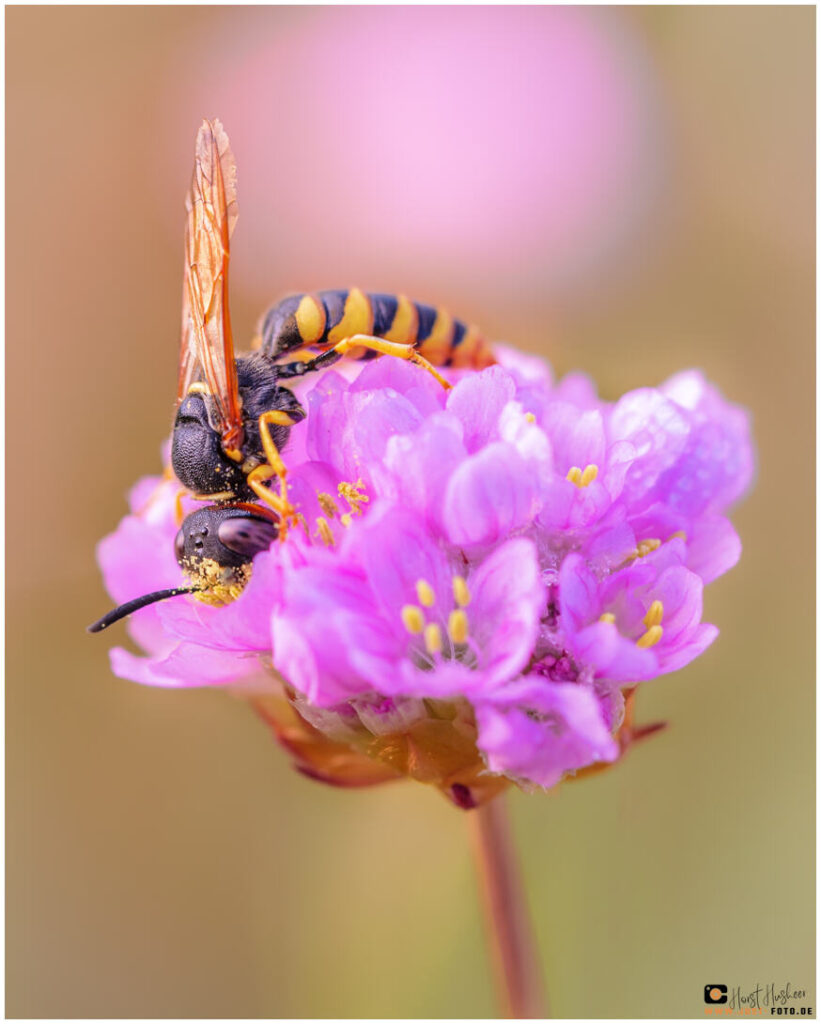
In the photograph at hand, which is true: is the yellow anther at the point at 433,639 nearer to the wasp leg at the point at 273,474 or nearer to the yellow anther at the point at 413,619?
the yellow anther at the point at 413,619

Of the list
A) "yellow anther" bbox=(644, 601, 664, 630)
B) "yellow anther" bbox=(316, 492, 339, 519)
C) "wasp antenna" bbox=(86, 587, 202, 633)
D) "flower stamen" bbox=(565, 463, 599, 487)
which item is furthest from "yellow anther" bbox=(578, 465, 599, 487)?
"wasp antenna" bbox=(86, 587, 202, 633)

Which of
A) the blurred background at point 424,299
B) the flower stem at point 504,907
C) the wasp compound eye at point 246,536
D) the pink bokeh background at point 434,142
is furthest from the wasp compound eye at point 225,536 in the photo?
the pink bokeh background at point 434,142

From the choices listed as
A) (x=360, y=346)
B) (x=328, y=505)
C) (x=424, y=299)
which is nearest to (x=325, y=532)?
(x=328, y=505)

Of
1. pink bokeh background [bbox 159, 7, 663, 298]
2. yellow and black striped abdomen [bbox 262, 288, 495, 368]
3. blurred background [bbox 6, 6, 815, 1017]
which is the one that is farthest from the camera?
pink bokeh background [bbox 159, 7, 663, 298]

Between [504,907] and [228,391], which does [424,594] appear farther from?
[504,907]

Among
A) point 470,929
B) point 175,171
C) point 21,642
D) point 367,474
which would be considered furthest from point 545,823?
point 175,171

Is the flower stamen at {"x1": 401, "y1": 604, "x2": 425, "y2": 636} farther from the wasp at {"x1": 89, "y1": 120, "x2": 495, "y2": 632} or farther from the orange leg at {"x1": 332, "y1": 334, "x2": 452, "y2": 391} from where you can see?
the orange leg at {"x1": 332, "y1": 334, "x2": 452, "y2": 391}

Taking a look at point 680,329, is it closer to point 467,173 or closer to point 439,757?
point 467,173
